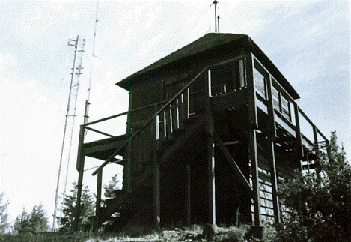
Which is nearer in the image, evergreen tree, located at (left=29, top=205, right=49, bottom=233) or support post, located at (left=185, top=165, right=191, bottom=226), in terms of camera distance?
support post, located at (left=185, top=165, right=191, bottom=226)

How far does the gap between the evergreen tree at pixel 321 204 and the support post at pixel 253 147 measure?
93cm

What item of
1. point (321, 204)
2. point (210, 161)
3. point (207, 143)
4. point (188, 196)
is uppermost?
point (207, 143)

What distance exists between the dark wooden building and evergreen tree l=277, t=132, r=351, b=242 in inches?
41.8

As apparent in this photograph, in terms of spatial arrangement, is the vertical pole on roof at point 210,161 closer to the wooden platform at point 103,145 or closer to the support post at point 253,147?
the support post at point 253,147

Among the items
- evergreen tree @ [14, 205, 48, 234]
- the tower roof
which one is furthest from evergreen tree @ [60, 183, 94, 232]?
the tower roof

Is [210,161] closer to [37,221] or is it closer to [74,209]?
[74,209]

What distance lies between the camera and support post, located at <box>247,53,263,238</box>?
25.4ft

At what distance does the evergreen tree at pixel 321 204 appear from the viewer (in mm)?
6266

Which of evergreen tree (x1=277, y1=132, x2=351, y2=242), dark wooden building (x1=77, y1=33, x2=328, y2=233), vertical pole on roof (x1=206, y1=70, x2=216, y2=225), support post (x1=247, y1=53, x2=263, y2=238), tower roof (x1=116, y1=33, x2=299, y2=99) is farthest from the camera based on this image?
tower roof (x1=116, y1=33, x2=299, y2=99)

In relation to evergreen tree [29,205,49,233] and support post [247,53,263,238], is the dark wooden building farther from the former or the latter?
evergreen tree [29,205,49,233]

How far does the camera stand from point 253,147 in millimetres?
8500

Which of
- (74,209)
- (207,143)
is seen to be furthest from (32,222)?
(207,143)

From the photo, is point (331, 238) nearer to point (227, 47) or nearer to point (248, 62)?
point (248, 62)

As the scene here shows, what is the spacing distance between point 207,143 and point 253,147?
2585 mm
